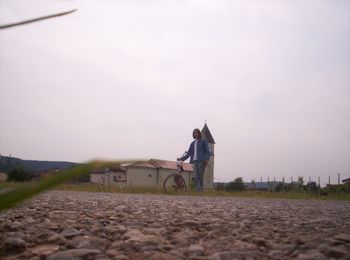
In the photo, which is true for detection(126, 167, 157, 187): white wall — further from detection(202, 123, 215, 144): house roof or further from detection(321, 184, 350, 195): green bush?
detection(321, 184, 350, 195): green bush

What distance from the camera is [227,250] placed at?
1.78 meters

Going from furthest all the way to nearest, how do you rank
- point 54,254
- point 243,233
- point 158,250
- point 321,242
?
1. point 243,233
2. point 321,242
3. point 158,250
4. point 54,254

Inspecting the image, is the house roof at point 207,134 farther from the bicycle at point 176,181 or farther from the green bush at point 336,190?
the bicycle at point 176,181

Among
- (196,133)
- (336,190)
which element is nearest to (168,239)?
(196,133)

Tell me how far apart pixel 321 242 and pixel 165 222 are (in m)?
1.16

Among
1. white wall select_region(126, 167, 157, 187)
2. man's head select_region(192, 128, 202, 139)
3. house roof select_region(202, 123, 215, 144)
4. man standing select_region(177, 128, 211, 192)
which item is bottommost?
white wall select_region(126, 167, 157, 187)

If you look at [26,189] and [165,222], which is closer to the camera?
[26,189]


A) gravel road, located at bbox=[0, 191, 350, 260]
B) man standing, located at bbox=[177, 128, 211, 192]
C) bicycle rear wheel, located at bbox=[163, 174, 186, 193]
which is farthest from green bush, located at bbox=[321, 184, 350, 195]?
gravel road, located at bbox=[0, 191, 350, 260]

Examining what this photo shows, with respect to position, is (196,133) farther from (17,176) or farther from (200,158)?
(17,176)

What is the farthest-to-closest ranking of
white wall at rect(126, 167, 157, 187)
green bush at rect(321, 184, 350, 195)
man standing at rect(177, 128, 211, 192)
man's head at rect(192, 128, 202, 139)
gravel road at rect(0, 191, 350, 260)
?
white wall at rect(126, 167, 157, 187) < green bush at rect(321, 184, 350, 195) < man's head at rect(192, 128, 202, 139) < man standing at rect(177, 128, 211, 192) < gravel road at rect(0, 191, 350, 260)

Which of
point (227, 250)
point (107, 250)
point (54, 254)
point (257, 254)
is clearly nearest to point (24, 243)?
point (54, 254)

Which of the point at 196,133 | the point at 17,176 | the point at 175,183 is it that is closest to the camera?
the point at 17,176

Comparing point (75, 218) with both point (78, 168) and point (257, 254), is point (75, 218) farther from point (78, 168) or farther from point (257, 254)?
point (78, 168)

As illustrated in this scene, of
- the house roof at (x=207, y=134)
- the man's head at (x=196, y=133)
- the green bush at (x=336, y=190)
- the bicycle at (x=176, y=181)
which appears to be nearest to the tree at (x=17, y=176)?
the man's head at (x=196, y=133)
